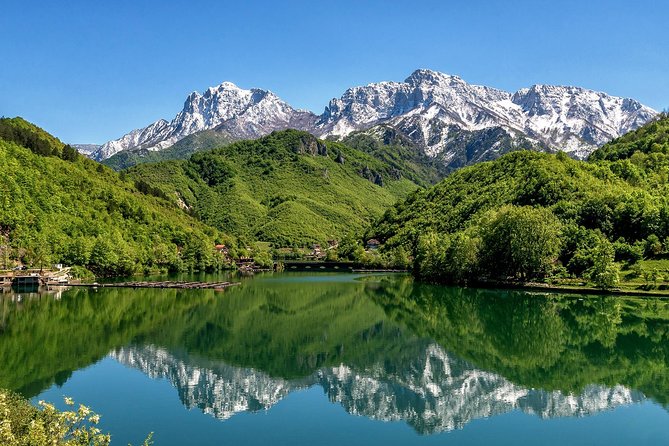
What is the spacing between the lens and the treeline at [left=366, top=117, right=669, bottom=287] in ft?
278

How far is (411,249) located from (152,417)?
124144 millimetres

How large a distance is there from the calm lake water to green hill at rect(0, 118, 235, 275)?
1271 inches

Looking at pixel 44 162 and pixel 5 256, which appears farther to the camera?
pixel 44 162

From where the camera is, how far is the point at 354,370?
1390 inches

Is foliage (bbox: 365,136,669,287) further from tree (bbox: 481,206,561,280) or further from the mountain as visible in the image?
the mountain

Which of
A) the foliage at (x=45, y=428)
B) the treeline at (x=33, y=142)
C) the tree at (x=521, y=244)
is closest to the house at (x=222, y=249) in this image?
the treeline at (x=33, y=142)

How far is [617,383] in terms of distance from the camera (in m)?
31.4

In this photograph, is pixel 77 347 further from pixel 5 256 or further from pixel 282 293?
pixel 5 256

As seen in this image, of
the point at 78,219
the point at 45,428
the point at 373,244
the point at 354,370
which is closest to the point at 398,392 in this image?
the point at 354,370

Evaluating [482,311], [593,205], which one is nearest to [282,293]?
[482,311]

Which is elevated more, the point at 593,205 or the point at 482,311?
the point at 593,205

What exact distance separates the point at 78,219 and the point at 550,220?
3334 inches

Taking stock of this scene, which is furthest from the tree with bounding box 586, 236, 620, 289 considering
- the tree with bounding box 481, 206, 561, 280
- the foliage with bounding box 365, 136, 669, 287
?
the tree with bounding box 481, 206, 561, 280

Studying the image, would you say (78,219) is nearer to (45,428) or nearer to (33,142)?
(33,142)
